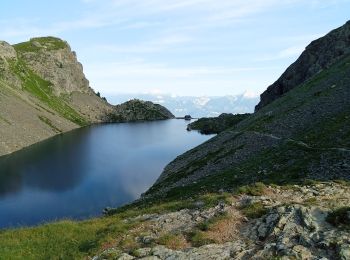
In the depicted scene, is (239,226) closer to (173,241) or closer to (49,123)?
(173,241)

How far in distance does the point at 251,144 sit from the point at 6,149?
3590 inches

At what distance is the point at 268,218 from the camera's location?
28.0 m

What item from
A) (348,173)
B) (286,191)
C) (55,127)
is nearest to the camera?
(286,191)

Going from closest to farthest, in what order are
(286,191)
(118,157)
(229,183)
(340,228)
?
1. (340,228)
2. (286,191)
3. (229,183)
4. (118,157)

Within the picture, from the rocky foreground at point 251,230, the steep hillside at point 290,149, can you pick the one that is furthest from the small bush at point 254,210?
the steep hillside at point 290,149

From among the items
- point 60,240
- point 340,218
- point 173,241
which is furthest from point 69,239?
point 340,218

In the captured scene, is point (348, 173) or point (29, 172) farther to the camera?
point (29, 172)

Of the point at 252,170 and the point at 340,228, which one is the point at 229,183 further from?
the point at 340,228

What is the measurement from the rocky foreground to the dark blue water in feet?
136

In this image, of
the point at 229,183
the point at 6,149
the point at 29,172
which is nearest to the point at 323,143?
the point at 229,183

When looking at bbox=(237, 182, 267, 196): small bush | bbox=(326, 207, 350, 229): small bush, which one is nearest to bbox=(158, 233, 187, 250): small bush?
bbox=(237, 182, 267, 196): small bush

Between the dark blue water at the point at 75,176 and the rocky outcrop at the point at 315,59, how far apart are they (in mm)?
42253

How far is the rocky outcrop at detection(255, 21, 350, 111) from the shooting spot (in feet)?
454

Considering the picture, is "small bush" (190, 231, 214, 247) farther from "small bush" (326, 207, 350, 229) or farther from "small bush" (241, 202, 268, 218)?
"small bush" (326, 207, 350, 229)
